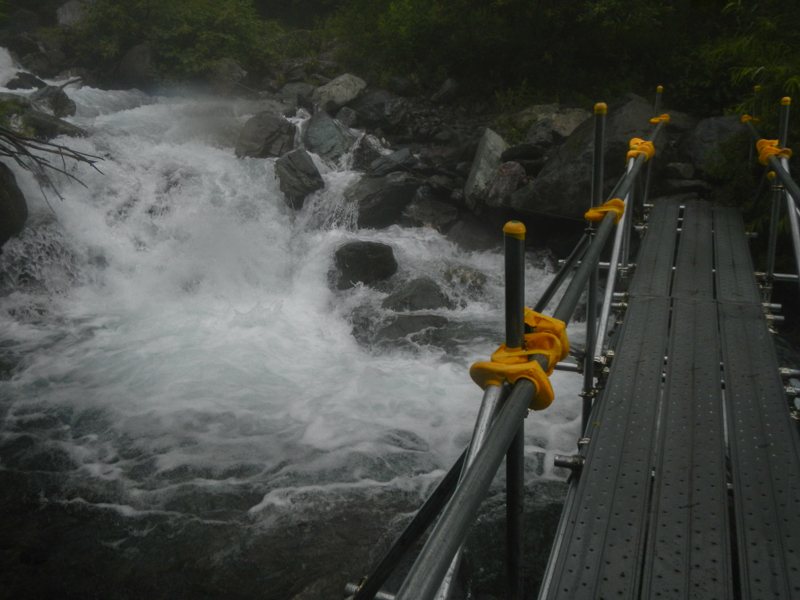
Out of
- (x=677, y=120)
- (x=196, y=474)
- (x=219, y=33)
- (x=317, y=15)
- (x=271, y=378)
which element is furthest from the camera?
(x=317, y=15)

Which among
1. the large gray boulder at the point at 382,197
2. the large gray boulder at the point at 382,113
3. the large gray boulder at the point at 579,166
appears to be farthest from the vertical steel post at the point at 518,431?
the large gray boulder at the point at 382,113

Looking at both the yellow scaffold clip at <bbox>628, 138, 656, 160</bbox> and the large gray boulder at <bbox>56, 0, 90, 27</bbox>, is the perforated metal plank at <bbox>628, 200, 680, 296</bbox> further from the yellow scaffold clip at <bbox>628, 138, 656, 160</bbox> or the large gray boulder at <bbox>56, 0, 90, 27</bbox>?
the large gray boulder at <bbox>56, 0, 90, 27</bbox>

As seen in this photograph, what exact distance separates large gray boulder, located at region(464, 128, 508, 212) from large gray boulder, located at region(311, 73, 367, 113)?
161 inches

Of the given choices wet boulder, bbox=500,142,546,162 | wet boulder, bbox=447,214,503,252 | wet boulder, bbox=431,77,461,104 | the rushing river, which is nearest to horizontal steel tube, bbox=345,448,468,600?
the rushing river

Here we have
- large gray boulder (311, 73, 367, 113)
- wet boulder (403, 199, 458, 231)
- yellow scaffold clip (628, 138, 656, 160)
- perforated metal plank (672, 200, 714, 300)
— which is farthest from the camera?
large gray boulder (311, 73, 367, 113)


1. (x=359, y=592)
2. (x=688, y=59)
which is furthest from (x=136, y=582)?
(x=688, y=59)

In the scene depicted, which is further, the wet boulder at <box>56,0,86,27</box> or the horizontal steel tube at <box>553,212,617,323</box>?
the wet boulder at <box>56,0,86,27</box>

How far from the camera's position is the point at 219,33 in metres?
13.7

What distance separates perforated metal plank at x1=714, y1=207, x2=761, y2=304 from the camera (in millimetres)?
3279

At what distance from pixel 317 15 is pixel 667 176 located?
13790 mm

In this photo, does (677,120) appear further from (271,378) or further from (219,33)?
(219,33)

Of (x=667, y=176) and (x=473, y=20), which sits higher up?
(x=473, y=20)

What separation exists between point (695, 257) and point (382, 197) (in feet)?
19.1

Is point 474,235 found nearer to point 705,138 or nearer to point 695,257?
point 705,138
